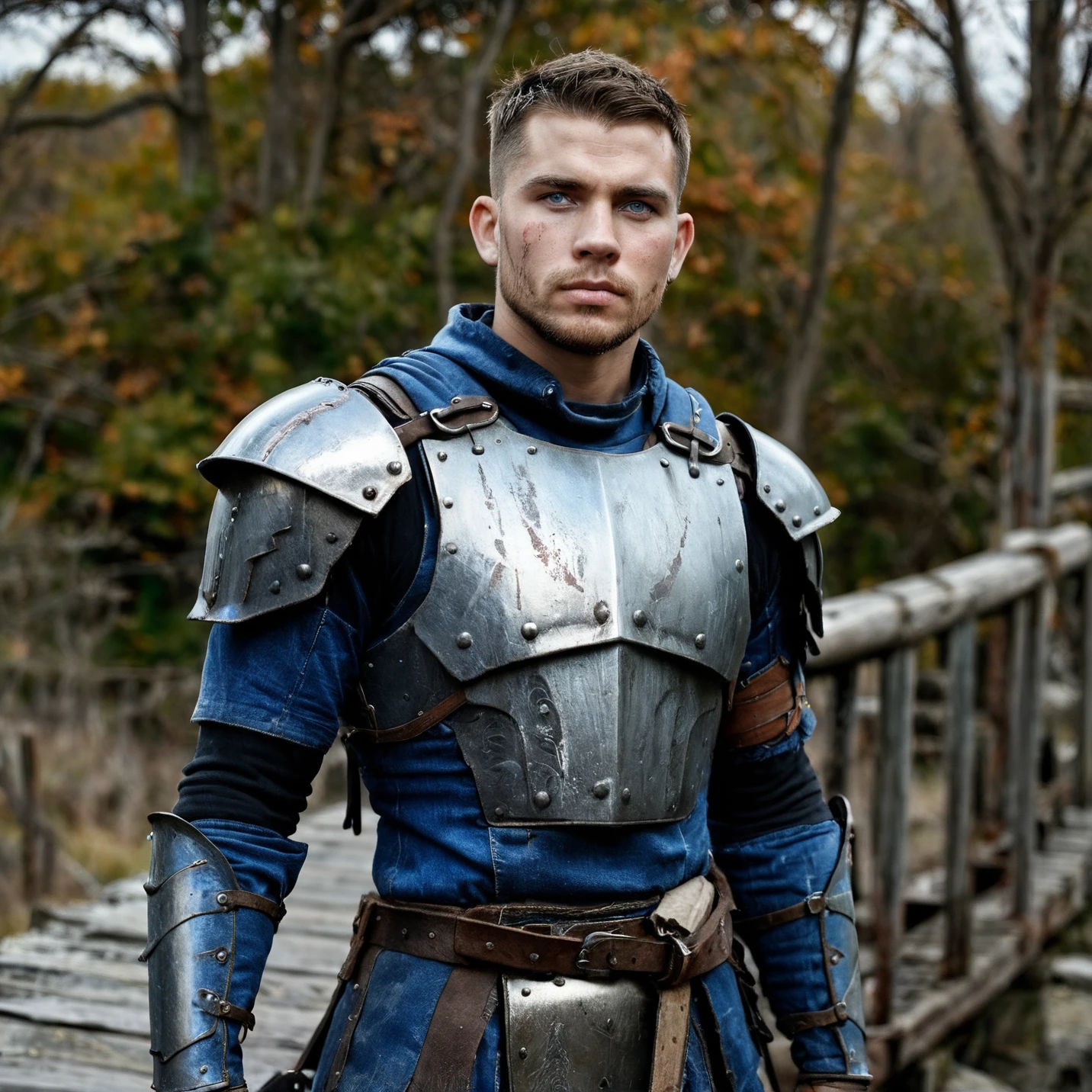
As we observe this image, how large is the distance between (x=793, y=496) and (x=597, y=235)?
485mm

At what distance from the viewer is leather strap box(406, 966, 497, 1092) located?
1.75 m

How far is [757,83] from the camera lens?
10.6 metres

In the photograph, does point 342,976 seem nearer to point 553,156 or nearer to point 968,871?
point 553,156

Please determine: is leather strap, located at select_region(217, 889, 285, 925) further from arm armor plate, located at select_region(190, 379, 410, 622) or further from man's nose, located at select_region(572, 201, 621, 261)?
man's nose, located at select_region(572, 201, 621, 261)

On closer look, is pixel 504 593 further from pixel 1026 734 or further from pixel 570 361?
pixel 1026 734

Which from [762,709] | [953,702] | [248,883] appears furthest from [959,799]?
[248,883]

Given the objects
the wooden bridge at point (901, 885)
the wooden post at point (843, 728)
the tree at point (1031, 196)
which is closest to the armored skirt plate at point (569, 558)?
the wooden bridge at point (901, 885)

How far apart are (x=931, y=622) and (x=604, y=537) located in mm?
2255

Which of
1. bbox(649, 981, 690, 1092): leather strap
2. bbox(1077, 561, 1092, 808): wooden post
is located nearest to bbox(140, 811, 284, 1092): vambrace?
bbox(649, 981, 690, 1092): leather strap

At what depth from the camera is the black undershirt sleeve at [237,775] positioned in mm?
1740

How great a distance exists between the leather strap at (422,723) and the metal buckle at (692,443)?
466 millimetres

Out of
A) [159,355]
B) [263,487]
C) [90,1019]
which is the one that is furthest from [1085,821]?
[159,355]

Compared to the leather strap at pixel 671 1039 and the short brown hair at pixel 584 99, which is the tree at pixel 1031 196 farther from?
the leather strap at pixel 671 1039

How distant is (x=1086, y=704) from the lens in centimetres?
638
